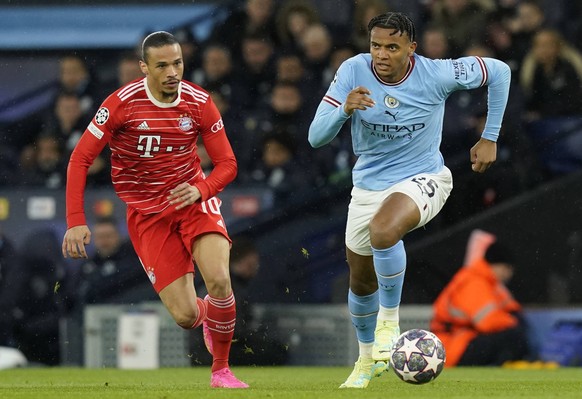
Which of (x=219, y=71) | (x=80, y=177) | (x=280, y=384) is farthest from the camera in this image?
(x=219, y=71)

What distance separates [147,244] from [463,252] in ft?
15.6

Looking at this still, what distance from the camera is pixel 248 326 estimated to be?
40.0 feet

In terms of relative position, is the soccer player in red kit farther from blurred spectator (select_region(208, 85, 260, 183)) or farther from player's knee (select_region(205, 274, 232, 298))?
blurred spectator (select_region(208, 85, 260, 183))

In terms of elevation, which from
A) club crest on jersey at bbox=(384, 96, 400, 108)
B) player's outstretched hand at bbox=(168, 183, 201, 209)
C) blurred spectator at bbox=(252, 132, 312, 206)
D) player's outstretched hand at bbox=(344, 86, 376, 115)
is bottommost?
blurred spectator at bbox=(252, 132, 312, 206)

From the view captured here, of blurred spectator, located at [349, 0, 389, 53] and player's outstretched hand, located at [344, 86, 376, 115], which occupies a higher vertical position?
blurred spectator, located at [349, 0, 389, 53]

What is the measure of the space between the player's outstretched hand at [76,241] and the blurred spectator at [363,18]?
18.3 ft

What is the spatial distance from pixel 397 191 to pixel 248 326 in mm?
4787

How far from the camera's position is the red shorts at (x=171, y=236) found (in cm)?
827

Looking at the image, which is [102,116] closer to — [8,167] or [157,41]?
[157,41]

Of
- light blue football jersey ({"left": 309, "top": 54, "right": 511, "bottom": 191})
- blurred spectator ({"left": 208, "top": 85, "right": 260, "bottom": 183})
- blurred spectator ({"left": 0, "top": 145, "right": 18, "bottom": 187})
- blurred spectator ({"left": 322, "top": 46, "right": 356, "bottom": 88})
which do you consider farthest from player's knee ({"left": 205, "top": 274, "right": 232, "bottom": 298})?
blurred spectator ({"left": 0, "top": 145, "right": 18, "bottom": 187})

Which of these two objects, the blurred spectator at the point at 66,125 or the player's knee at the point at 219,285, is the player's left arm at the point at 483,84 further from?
the blurred spectator at the point at 66,125

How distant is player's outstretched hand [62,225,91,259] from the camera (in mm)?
7660

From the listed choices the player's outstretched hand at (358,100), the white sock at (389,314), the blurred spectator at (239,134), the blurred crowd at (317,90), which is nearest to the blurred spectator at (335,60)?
the blurred crowd at (317,90)

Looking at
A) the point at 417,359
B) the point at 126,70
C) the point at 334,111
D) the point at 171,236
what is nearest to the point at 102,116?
the point at 171,236
